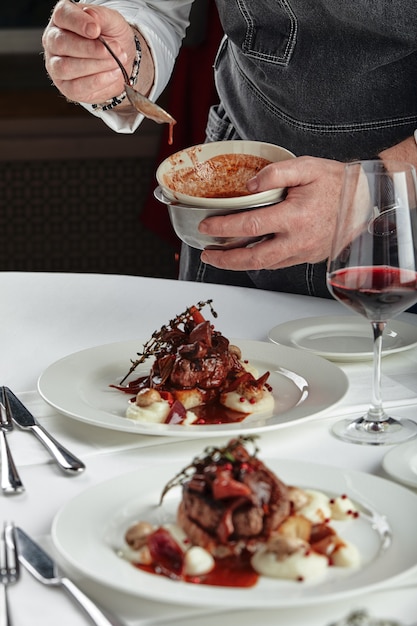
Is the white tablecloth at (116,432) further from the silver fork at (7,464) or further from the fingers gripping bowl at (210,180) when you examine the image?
the fingers gripping bowl at (210,180)

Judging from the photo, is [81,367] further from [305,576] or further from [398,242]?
[305,576]

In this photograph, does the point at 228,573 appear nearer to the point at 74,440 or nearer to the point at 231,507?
the point at 231,507

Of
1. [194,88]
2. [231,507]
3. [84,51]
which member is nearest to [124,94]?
[84,51]

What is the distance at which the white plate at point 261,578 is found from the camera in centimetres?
74

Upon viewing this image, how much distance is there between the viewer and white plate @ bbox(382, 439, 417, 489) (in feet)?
3.22

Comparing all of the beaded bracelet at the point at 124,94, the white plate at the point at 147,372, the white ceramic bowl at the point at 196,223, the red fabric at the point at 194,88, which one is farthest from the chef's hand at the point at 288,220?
the red fabric at the point at 194,88

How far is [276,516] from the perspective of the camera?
2.67ft

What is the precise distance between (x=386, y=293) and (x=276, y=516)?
14.5 inches

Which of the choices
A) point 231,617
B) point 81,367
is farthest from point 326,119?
point 231,617

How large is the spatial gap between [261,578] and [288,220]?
71 centimetres

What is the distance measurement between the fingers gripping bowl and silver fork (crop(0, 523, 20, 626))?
606 mm

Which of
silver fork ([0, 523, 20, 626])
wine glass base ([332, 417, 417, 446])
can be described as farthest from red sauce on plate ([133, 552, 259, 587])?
wine glass base ([332, 417, 417, 446])

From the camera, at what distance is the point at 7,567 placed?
0.82 m

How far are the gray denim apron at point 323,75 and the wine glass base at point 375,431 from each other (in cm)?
77
